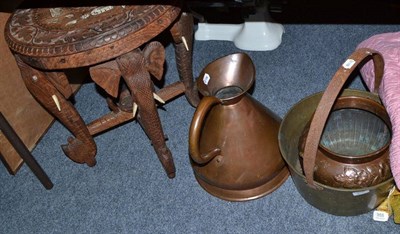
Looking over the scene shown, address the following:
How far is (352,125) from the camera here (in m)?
1.58

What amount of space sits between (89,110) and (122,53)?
712 millimetres

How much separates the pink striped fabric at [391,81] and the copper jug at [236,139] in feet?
1.08

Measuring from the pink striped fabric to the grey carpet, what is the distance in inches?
8.9

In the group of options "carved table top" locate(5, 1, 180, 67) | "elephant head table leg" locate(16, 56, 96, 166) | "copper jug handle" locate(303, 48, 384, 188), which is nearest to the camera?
"copper jug handle" locate(303, 48, 384, 188)

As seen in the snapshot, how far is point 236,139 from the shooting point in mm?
1490

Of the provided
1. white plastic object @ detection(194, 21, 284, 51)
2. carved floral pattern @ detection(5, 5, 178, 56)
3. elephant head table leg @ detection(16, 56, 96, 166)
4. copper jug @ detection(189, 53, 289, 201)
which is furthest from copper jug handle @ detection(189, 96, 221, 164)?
white plastic object @ detection(194, 21, 284, 51)

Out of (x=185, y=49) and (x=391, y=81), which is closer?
(x=391, y=81)

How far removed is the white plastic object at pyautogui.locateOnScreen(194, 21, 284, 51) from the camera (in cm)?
201

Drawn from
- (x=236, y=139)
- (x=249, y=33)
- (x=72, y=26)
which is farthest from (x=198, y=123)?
(x=249, y=33)

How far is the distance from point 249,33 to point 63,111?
2.75 ft

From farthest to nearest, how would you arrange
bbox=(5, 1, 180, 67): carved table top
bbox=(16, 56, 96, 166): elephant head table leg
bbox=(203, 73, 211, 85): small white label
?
bbox=(203, 73, 211, 85): small white label < bbox=(16, 56, 96, 166): elephant head table leg < bbox=(5, 1, 180, 67): carved table top

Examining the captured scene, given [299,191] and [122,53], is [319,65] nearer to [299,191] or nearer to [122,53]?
[299,191]

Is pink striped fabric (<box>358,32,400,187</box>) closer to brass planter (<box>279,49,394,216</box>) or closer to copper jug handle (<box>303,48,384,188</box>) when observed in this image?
brass planter (<box>279,49,394,216</box>)

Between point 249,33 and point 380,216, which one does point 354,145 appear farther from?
point 249,33
